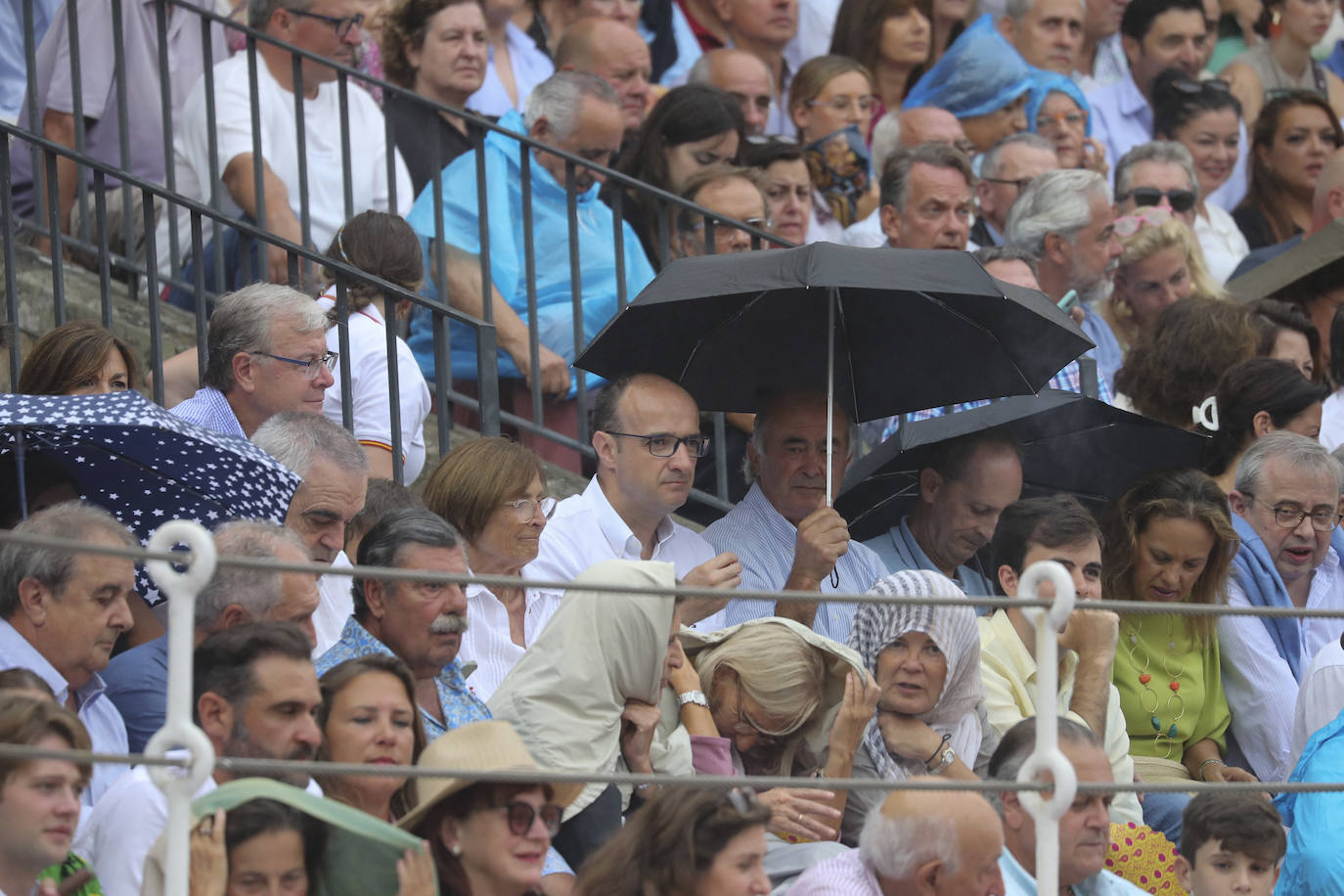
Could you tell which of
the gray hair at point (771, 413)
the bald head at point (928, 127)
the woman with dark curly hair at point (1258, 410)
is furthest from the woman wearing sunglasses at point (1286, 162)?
the gray hair at point (771, 413)

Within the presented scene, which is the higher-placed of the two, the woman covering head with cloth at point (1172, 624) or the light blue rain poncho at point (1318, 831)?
the woman covering head with cloth at point (1172, 624)

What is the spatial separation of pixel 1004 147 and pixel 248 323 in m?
4.46

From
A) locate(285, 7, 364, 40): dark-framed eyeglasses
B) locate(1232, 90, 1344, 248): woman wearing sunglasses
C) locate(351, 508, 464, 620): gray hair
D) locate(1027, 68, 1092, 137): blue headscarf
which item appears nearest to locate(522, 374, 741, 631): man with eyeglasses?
locate(351, 508, 464, 620): gray hair

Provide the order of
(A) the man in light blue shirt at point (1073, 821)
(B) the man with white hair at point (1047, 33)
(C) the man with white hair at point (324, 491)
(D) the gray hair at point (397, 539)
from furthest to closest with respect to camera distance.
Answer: (B) the man with white hair at point (1047, 33)
(C) the man with white hair at point (324, 491)
(D) the gray hair at point (397, 539)
(A) the man in light blue shirt at point (1073, 821)

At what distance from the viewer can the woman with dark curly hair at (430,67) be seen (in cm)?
868

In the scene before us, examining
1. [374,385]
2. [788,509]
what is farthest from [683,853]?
[374,385]

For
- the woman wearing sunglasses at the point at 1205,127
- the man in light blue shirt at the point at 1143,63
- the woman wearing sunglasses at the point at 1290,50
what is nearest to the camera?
the woman wearing sunglasses at the point at 1205,127

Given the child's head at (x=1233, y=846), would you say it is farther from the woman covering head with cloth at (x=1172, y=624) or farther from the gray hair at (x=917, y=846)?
the gray hair at (x=917, y=846)

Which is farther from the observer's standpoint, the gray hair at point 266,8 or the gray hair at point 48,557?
the gray hair at point 266,8

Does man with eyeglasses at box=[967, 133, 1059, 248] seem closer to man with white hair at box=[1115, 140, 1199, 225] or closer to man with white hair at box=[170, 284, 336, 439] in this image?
man with white hair at box=[1115, 140, 1199, 225]

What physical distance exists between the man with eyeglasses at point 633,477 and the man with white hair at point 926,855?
1.70 meters

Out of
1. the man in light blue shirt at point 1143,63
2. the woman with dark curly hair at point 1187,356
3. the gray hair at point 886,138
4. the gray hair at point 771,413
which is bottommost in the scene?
the gray hair at point 771,413

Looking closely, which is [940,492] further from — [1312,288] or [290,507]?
[1312,288]

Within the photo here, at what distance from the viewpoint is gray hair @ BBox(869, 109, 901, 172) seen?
1009cm
